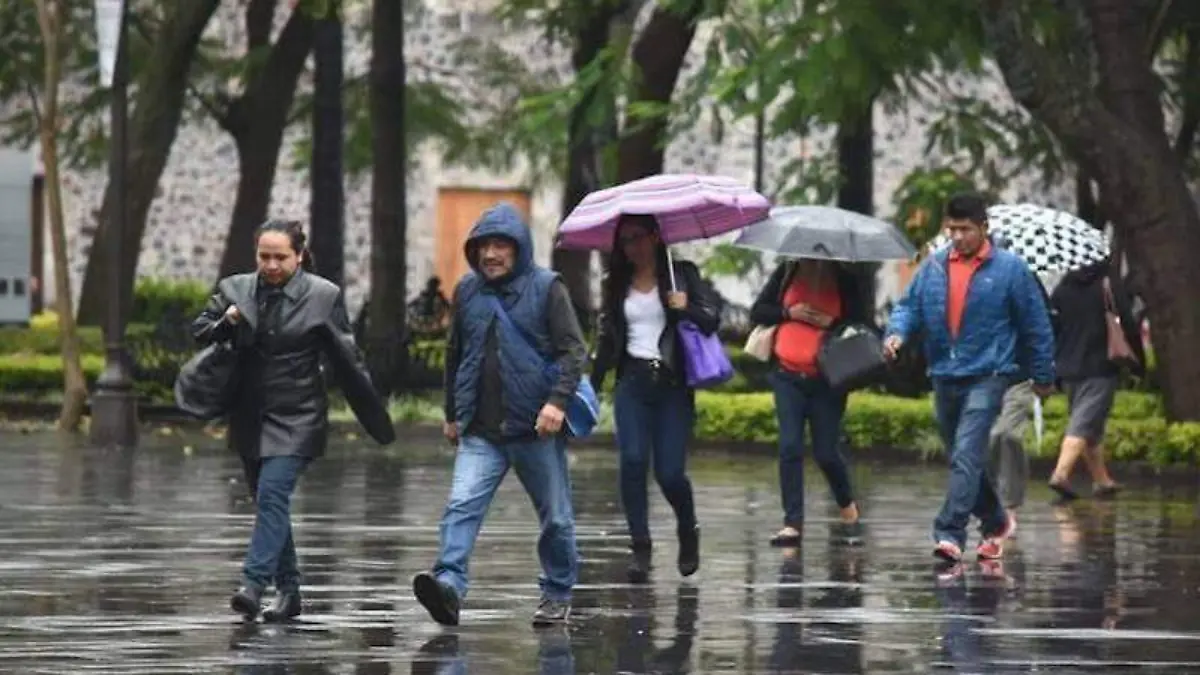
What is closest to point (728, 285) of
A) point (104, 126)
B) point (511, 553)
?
point (104, 126)

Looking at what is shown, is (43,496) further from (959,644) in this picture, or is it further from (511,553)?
(959,644)

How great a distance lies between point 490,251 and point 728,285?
126ft

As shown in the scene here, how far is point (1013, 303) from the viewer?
1689 centimetres

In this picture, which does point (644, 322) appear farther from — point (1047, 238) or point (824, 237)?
point (1047, 238)

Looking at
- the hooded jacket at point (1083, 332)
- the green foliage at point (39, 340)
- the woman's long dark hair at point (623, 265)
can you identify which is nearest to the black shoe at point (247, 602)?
the woman's long dark hair at point (623, 265)

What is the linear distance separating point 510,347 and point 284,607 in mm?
1313

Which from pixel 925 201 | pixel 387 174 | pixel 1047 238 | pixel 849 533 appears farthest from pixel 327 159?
pixel 849 533

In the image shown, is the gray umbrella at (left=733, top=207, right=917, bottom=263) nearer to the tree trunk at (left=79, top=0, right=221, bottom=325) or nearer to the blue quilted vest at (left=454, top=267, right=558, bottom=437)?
the blue quilted vest at (left=454, top=267, right=558, bottom=437)

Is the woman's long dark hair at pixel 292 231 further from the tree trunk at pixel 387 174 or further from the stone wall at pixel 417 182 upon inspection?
the stone wall at pixel 417 182

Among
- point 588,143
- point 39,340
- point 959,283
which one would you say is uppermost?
point 588,143

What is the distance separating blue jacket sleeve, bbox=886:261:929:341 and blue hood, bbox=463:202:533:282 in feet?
11.9

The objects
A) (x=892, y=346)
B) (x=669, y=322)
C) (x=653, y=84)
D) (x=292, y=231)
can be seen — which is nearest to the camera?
(x=292, y=231)

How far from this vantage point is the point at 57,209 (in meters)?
31.7

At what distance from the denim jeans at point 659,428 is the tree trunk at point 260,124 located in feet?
70.3
